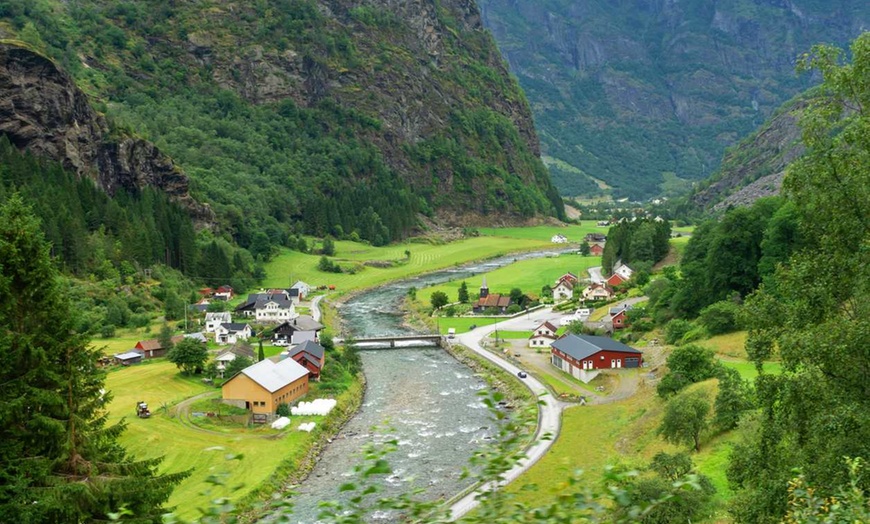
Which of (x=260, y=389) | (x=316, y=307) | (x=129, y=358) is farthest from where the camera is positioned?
(x=316, y=307)

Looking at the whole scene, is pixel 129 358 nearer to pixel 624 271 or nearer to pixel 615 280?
pixel 615 280

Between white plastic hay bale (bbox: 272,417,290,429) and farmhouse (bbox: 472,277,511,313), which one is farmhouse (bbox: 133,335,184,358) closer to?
white plastic hay bale (bbox: 272,417,290,429)

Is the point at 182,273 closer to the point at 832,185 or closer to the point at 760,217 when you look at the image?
the point at 760,217

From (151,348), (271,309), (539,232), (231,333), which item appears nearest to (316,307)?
(271,309)

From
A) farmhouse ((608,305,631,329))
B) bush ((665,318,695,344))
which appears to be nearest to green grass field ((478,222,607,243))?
farmhouse ((608,305,631,329))

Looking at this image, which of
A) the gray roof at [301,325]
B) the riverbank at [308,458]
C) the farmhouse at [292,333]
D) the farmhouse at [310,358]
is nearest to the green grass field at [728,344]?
the riverbank at [308,458]
